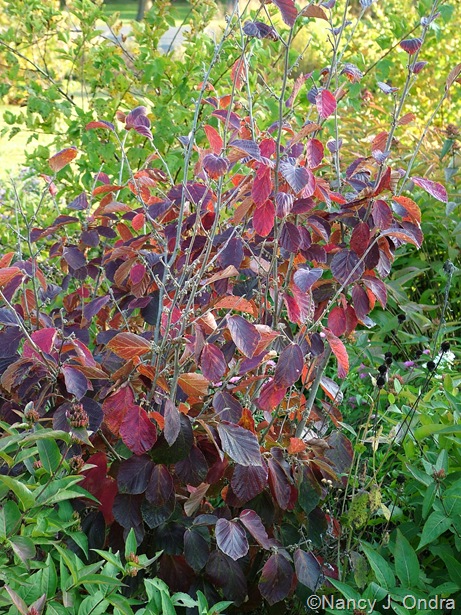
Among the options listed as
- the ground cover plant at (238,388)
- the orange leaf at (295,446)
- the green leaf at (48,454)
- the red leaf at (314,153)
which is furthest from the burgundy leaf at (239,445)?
the red leaf at (314,153)

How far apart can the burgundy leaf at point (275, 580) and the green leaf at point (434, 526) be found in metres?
0.30

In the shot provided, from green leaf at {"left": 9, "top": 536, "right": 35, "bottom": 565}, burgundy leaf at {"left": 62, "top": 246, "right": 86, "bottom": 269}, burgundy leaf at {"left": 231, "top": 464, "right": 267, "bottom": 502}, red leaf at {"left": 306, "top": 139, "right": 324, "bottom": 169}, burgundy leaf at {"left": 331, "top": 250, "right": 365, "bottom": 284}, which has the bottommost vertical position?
burgundy leaf at {"left": 231, "top": 464, "right": 267, "bottom": 502}

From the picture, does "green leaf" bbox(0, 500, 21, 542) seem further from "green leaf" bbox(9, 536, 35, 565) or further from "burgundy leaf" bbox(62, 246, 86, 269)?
"burgundy leaf" bbox(62, 246, 86, 269)

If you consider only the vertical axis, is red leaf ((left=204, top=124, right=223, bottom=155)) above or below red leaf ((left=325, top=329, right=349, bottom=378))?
above

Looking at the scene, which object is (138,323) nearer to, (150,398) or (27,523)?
(150,398)

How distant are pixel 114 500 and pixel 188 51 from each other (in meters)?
2.36

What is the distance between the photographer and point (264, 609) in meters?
2.04

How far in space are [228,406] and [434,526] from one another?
21.0 inches

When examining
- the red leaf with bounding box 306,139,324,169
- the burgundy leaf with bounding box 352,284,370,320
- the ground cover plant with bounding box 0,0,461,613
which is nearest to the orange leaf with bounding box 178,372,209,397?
the ground cover plant with bounding box 0,0,461,613

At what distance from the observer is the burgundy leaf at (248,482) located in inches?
67.5

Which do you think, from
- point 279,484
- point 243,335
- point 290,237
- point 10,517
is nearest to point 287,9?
point 290,237

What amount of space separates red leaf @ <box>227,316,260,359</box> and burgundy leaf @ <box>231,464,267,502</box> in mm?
272

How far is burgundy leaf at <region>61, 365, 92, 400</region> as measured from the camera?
165cm

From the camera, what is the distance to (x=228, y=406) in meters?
1.74
